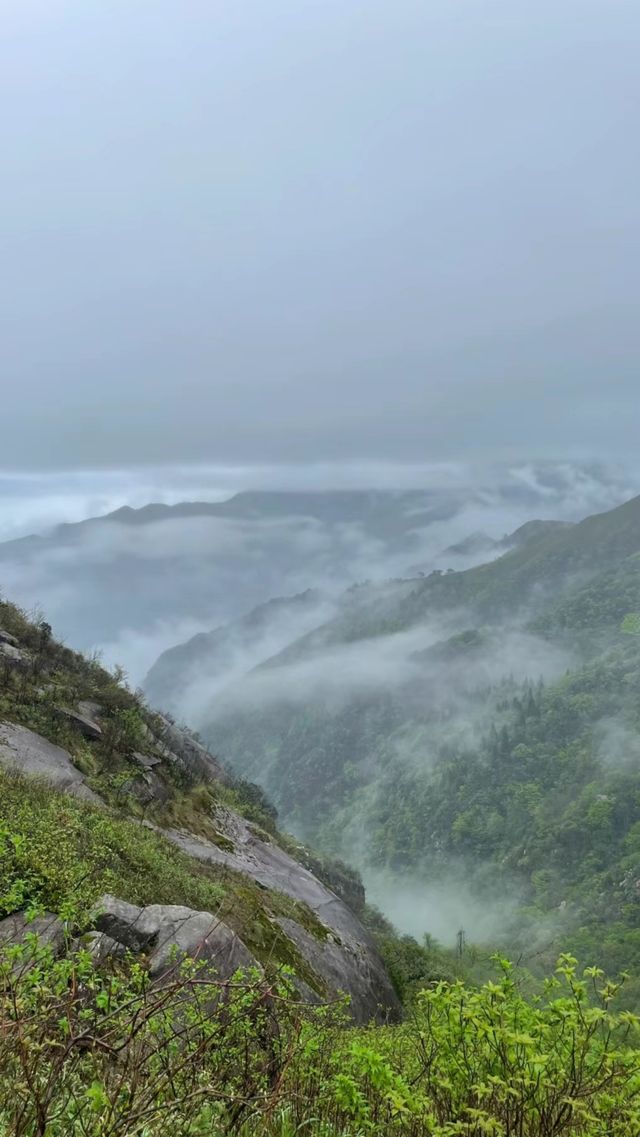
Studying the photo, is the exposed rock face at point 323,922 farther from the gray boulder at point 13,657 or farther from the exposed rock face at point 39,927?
the exposed rock face at point 39,927

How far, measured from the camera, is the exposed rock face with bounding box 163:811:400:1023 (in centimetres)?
1770

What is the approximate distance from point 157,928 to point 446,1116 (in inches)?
254

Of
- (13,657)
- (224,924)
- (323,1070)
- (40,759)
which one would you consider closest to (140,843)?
(224,924)

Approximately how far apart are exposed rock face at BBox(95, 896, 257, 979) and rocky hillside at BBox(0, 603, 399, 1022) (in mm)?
32

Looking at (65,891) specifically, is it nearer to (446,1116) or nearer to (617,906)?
(446,1116)

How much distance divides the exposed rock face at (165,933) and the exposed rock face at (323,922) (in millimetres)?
6014

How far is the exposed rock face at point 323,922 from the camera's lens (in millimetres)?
17703

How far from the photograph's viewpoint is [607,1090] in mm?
4980

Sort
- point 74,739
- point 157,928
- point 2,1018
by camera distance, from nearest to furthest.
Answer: point 2,1018, point 157,928, point 74,739

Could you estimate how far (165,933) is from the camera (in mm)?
10234

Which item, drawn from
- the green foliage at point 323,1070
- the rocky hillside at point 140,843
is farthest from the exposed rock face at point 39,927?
the green foliage at point 323,1070

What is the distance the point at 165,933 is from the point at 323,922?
514 inches

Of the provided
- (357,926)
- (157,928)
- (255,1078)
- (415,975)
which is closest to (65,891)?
(157,928)

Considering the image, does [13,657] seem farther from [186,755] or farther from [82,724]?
[186,755]
